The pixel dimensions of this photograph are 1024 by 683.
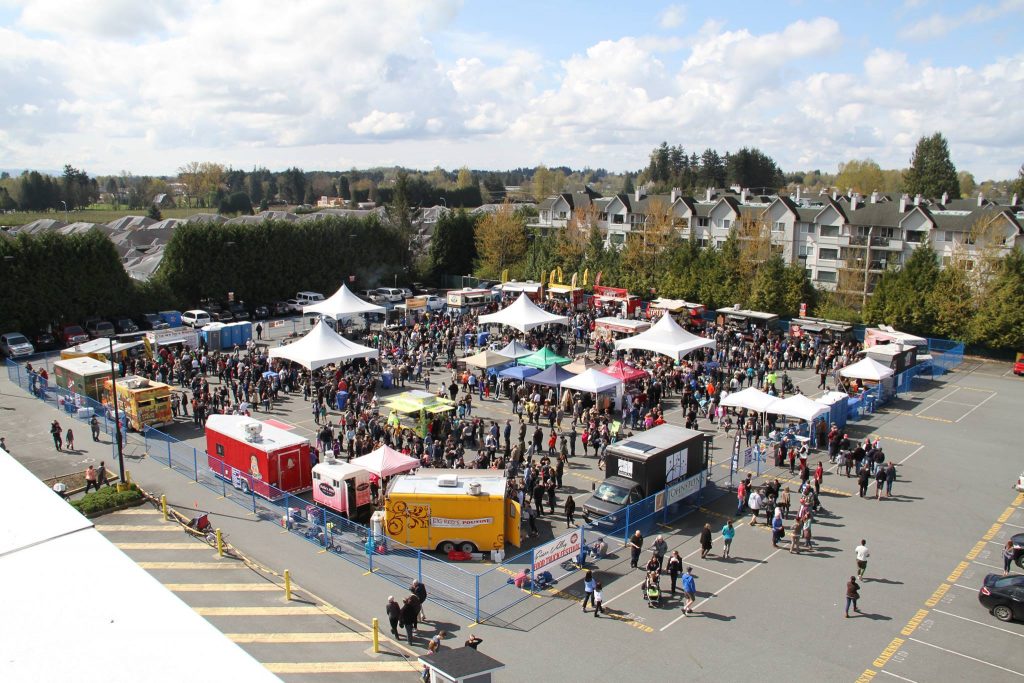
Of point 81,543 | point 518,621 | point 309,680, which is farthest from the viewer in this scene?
point 518,621

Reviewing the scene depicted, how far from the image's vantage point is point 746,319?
48.3 metres

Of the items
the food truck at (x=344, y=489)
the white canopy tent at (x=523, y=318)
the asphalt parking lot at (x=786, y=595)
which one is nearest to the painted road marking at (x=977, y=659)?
the asphalt parking lot at (x=786, y=595)

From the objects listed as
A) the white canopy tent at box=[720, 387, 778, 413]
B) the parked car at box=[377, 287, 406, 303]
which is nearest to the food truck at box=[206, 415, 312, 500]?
the white canopy tent at box=[720, 387, 778, 413]

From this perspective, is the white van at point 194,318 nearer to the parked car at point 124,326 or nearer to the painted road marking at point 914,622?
the parked car at point 124,326

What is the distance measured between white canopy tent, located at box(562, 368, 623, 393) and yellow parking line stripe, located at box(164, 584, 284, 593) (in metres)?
15.2

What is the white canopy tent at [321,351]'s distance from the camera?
107 ft

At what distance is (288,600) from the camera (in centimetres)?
1672

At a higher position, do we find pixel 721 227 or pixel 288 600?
pixel 721 227

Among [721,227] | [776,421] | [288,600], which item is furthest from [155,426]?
[721,227]

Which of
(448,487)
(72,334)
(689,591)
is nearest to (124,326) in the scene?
(72,334)

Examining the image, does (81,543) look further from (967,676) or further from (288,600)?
(967,676)

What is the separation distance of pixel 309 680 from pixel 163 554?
7.30 meters

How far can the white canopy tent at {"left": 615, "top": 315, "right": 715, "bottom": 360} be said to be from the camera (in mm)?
35812

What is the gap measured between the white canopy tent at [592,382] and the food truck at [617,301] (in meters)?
22.0
